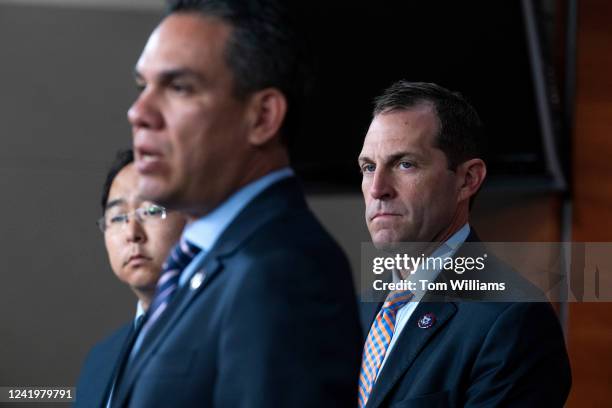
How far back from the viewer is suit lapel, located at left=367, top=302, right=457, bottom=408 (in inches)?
54.7

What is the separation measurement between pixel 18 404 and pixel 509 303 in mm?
1037

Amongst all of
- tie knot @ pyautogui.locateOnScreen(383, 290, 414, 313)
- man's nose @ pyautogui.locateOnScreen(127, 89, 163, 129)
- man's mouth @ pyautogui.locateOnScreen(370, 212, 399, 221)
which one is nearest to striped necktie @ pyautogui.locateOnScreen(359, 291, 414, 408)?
tie knot @ pyautogui.locateOnScreen(383, 290, 414, 313)

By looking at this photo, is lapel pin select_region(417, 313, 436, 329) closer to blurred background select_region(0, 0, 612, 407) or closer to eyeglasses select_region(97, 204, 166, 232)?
eyeglasses select_region(97, 204, 166, 232)

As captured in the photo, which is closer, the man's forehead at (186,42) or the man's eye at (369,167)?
the man's forehead at (186,42)

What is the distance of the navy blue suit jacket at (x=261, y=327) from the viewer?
82 centimetres

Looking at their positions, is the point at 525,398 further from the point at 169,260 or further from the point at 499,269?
the point at 169,260

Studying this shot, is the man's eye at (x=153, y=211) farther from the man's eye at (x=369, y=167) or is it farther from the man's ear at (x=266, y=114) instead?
the man's ear at (x=266, y=114)

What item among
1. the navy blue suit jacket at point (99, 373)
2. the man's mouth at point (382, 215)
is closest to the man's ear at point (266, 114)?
the navy blue suit jacket at point (99, 373)

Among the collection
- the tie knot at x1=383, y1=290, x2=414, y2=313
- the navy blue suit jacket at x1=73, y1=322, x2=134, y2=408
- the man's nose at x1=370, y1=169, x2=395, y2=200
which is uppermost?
the man's nose at x1=370, y1=169, x2=395, y2=200

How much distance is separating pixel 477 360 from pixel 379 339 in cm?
15

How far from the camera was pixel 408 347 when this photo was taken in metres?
1.42

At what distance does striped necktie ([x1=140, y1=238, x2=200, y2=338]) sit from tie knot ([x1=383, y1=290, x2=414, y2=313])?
58 cm

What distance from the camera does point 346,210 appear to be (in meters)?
2.84

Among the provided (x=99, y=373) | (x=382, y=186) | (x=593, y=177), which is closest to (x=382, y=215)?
(x=382, y=186)
